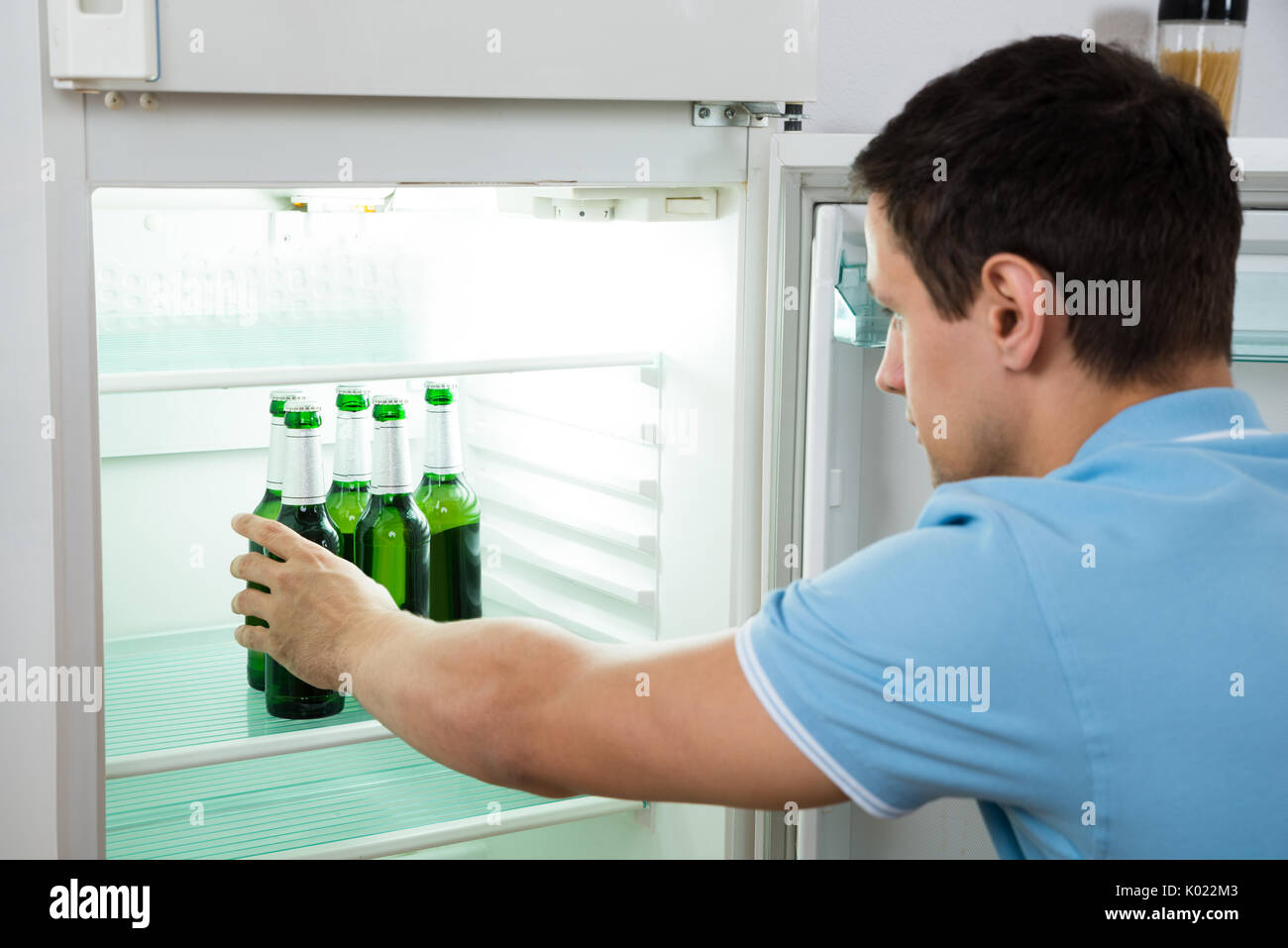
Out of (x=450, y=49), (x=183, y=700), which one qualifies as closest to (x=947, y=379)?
(x=450, y=49)

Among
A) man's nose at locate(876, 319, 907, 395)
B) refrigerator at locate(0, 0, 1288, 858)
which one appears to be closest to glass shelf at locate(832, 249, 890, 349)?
refrigerator at locate(0, 0, 1288, 858)

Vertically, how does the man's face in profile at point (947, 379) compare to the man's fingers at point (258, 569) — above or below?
above

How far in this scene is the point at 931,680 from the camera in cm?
69

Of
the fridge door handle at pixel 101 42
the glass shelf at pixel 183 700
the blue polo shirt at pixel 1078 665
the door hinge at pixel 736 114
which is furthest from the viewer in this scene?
the glass shelf at pixel 183 700

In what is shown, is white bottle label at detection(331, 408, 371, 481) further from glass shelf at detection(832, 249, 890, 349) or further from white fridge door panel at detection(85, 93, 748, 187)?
glass shelf at detection(832, 249, 890, 349)

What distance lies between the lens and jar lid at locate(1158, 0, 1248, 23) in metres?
1.44

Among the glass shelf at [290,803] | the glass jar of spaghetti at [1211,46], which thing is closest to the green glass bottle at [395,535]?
the glass shelf at [290,803]

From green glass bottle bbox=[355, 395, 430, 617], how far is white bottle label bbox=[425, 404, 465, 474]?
0.09 feet

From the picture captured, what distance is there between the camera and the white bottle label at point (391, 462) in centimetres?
138

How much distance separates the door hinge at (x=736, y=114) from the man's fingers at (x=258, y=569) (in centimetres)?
55

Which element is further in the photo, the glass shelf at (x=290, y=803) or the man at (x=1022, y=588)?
the glass shelf at (x=290, y=803)

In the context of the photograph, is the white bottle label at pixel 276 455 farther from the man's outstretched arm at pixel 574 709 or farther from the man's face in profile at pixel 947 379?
the man's face in profile at pixel 947 379

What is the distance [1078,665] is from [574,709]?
0.31 metres
